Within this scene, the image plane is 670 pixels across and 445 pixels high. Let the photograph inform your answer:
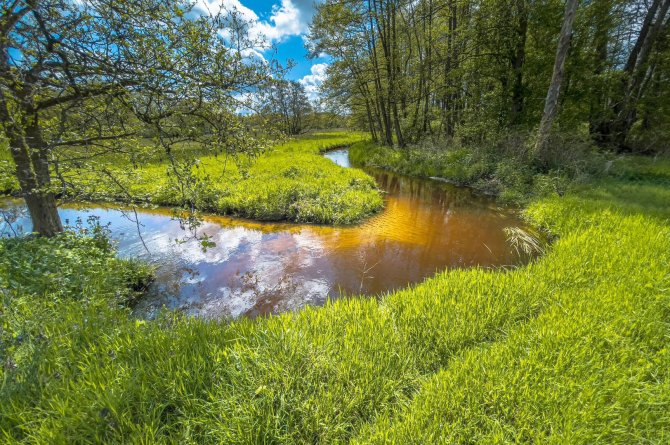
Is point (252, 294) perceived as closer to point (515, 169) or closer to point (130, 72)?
point (130, 72)

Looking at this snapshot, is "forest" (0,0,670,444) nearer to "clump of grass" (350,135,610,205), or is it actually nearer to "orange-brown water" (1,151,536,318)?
"orange-brown water" (1,151,536,318)

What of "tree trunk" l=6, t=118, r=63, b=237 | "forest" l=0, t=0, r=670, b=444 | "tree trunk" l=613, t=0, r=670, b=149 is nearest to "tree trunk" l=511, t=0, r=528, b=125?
"tree trunk" l=613, t=0, r=670, b=149

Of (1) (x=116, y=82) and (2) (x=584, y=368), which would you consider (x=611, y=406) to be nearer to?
(2) (x=584, y=368)

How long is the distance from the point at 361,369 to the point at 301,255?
393cm

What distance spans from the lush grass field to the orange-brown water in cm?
150

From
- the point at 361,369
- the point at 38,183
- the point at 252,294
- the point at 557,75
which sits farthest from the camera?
the point at 557,75

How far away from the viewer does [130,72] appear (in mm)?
2865

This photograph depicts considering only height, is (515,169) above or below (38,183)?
below

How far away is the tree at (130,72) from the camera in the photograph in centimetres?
276

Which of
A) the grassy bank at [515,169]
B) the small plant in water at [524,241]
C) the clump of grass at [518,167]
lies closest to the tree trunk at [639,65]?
the clump of grass at [518,167]

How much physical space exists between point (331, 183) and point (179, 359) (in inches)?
357

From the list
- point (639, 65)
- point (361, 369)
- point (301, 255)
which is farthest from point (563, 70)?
point (361, 369)

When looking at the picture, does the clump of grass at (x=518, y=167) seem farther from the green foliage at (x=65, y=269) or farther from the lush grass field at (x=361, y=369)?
the green foliage at (x=65, y=269)

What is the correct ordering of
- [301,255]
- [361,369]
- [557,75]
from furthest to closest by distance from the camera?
1. [557,75]
2. [301,255]
3. [361,369]
